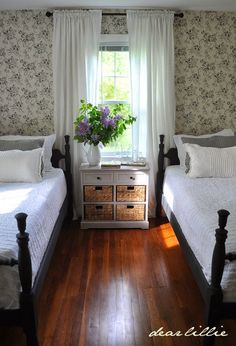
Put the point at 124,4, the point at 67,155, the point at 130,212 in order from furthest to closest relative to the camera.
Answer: the point at 67,155 → the point at 130,212 → the point at 124,4

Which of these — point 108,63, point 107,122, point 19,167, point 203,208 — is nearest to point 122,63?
point 108,63

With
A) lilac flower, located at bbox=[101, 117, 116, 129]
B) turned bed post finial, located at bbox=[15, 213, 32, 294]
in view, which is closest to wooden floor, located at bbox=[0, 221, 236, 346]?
turned bed post finial, located at bbox=[15, 213, 32, 294]

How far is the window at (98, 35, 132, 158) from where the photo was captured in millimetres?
3232

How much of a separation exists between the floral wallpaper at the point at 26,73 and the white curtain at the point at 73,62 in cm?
13

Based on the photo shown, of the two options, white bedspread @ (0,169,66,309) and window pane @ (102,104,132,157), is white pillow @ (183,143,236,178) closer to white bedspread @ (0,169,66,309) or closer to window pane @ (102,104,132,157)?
window pane @ (102,104,132,157)

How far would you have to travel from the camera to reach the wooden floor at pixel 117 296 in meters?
1.77

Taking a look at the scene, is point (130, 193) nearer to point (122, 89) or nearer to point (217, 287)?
point (122, 89)

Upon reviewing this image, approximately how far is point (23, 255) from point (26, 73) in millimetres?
2418

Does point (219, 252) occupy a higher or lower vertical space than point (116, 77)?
lower

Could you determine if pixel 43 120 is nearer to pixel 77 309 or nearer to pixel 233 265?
pixel 77 309

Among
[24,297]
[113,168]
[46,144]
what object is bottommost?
[24,297]

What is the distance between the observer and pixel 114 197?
3.16m

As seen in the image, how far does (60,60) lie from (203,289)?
265 centimetres

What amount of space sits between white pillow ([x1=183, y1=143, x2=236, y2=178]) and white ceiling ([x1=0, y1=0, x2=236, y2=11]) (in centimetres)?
150
